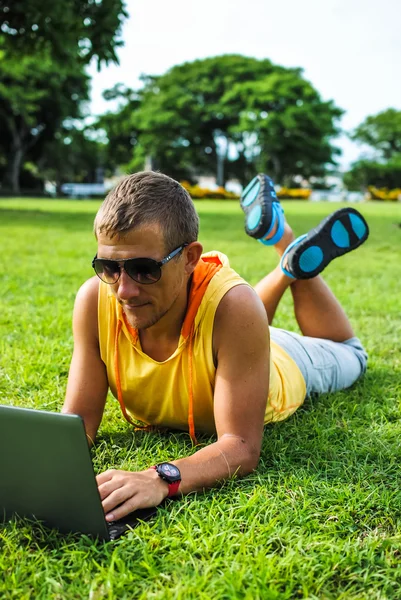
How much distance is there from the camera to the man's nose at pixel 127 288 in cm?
250

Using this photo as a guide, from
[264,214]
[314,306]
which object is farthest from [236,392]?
[264,214]

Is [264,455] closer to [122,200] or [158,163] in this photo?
[122,200]

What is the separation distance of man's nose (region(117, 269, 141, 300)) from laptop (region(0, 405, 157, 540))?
0.74 meters

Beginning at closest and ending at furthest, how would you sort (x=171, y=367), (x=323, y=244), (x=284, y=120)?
(x=171, y=367)
(x=323, y=244)
(x=284, y=120)

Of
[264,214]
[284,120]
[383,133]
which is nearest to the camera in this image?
[264,214]

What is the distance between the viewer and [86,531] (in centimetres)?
219

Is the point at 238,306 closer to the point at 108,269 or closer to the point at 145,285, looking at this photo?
the point at 145,285

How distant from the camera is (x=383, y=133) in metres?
81.1

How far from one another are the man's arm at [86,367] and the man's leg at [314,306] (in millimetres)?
1538

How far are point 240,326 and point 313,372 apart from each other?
3.96 feet

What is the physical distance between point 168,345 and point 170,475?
2.04 ft

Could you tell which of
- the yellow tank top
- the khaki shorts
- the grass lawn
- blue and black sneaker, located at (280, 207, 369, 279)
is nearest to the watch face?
the grass lawn

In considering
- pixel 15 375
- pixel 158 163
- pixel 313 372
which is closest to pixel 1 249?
pixel 15 375

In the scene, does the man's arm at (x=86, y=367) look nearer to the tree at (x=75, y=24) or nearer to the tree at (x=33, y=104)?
the tree at (x=75, y=24)
